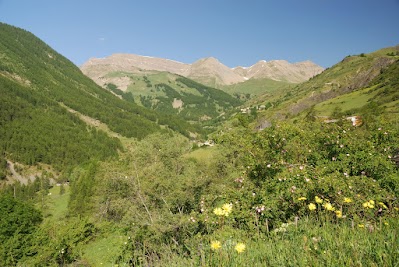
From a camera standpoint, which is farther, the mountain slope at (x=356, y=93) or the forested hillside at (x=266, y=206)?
the mountain slope at (x=356, y=93)

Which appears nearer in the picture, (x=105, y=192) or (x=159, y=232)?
(x=159, y=232)

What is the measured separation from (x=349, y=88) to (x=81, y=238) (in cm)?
18041

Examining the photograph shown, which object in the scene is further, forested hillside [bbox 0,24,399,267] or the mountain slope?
the mountain slope

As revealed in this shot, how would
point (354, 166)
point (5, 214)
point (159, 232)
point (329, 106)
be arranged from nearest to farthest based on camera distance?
point (354, 166), point (159, 232), point (5, 214), point (329, 106)

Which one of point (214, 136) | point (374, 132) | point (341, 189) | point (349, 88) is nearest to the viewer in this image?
point (341, 189)

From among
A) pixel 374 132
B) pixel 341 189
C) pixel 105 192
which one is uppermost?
pixel 374 132

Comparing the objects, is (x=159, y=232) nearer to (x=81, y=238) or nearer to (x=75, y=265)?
(x=75, y=265)

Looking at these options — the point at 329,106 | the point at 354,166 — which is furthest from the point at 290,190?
the point at 329,106

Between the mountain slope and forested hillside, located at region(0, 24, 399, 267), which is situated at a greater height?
the mountain slope

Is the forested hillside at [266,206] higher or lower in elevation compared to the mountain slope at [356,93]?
lower

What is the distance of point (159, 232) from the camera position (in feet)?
76.6

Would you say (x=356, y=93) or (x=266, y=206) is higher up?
(x=356, y=93)

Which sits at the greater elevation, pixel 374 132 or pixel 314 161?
pixel 374 132

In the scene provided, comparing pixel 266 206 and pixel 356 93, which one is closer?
pixel 266 206
